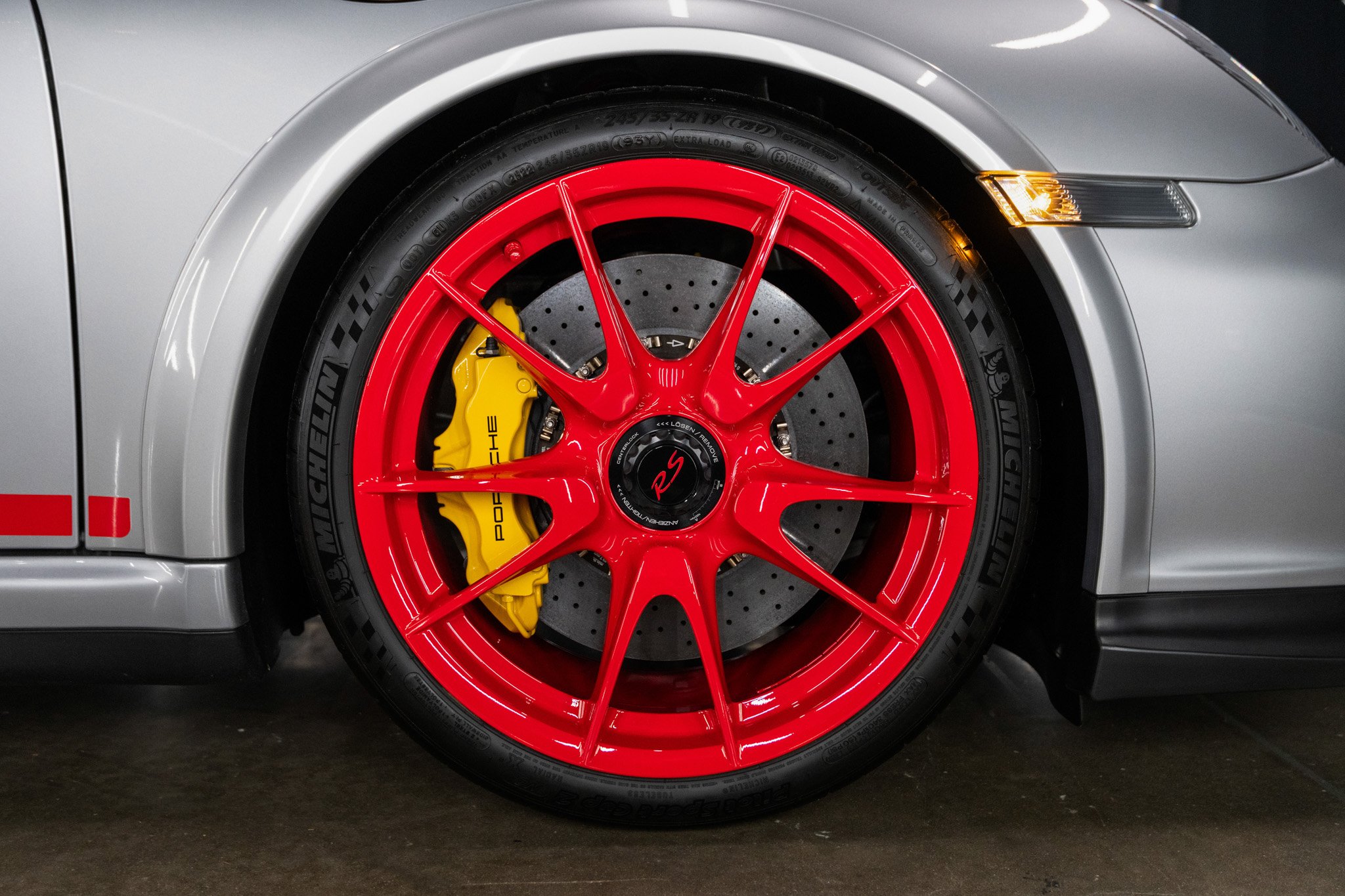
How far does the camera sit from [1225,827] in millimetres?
1191

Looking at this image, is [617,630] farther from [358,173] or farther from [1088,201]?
[1088,201]

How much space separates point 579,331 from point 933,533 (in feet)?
1.72

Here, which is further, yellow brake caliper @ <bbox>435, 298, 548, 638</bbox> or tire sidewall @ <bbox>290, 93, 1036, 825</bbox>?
yellow brake caliper @ <bbox>435, 298, 548, 638</bbox>

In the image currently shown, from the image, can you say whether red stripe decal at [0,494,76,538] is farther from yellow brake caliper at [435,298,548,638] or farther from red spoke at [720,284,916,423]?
red spoke at [720,284,916,423]

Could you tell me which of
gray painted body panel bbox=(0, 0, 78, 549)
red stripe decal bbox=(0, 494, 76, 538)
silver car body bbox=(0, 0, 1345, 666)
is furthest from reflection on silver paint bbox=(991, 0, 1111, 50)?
red stripe decal bbox=(0, 494, 76, 538)

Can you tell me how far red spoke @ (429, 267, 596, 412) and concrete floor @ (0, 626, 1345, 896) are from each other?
53 cm

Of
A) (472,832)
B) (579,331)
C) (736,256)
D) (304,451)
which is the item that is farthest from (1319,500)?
(304,451)

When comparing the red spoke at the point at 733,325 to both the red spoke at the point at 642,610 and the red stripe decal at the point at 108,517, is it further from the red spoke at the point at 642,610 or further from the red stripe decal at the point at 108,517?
the red stripe decal at the point at 108,517

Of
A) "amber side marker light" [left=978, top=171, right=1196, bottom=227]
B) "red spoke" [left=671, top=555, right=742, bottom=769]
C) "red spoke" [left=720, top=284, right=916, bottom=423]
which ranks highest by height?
"amber side marker light" [left=978, top=171, right=1196, bottom=227]

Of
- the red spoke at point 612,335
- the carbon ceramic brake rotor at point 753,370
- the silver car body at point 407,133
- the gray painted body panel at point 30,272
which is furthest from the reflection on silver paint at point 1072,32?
the gray painted body panel at point 30,272

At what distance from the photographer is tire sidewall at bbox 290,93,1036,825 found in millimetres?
1122

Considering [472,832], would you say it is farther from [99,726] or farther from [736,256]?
[736,256]

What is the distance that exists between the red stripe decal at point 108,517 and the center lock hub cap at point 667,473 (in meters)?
0.54

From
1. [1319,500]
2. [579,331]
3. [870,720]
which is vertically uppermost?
[579,331]
